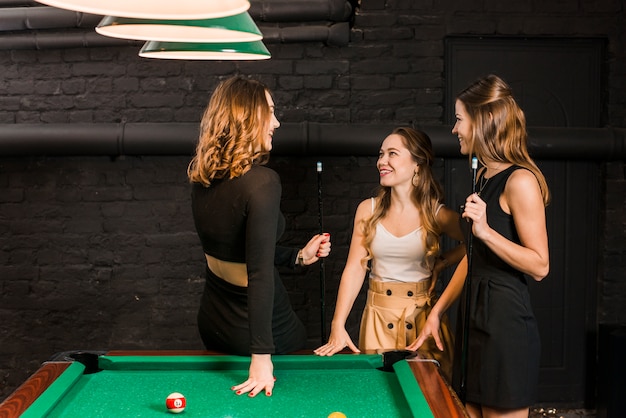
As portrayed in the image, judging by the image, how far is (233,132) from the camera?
2.88 meters

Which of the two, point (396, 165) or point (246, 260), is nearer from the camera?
point (246, 260)

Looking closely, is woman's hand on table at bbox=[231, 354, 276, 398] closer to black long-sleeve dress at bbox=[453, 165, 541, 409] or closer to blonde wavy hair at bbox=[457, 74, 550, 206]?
black long-sleeve dress at bbox=[453, 165, 541, 409]

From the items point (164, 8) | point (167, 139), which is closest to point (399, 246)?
point (167, 139)

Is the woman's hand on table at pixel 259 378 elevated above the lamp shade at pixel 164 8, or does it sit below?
below

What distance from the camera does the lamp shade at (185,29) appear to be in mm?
2381

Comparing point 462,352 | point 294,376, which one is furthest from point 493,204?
point 294,376

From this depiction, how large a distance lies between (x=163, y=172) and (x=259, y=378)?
8.18 ft

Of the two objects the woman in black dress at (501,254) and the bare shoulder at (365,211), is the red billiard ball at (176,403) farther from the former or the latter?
the bare shoulder at (365,211)

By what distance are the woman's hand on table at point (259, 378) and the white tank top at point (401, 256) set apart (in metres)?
1.08


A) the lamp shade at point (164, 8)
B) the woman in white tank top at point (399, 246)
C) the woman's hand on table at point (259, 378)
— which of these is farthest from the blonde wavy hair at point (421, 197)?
the lamp shade at point (164, 8)

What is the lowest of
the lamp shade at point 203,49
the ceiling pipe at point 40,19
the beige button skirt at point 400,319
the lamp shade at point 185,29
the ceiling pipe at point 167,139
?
the beige button skirt at point 400,319

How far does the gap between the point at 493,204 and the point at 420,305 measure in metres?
0.63

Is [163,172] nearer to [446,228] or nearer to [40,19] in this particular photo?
[40,19]

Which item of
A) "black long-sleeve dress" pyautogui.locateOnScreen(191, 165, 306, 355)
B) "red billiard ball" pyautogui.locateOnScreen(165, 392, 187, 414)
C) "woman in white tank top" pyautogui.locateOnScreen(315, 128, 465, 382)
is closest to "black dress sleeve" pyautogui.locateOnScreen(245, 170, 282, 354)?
"black long-sleeve dress" pyautogui.locateOnScreen(191, 165, 306, 355)
